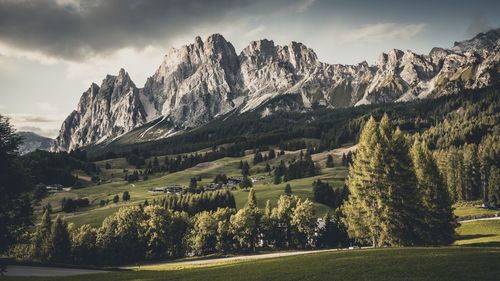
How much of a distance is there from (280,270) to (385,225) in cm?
2329

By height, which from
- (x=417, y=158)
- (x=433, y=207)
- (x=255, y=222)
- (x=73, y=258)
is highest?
(x=417, y=158)

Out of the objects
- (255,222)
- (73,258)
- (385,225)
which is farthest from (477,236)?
(73,258)

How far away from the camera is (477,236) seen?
76062mm

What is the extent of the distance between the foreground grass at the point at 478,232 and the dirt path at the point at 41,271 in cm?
6254

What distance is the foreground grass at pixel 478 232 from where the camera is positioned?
71125mm

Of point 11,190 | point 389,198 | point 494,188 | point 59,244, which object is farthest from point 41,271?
point 494,188

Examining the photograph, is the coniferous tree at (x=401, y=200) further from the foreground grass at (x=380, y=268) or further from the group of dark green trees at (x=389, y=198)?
the foreground grass at (x=380, y=268)

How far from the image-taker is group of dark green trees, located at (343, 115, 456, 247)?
180 feet

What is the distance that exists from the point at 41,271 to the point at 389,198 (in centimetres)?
4970

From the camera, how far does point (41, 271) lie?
56.8m

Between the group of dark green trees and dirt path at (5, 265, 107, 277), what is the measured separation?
39.0m

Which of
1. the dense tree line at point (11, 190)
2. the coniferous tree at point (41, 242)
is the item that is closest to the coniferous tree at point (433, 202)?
the dense tree line at point (11, 190)

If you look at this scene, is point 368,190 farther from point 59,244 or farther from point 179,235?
point 59,244

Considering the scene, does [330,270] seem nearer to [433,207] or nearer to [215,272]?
[215,272]
